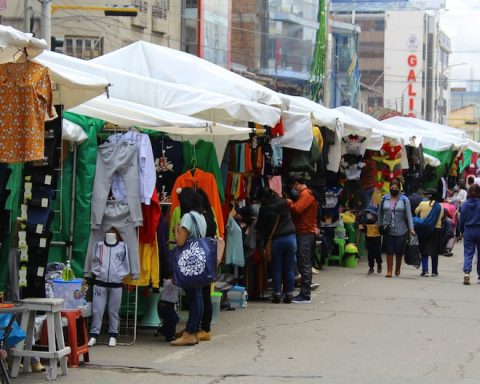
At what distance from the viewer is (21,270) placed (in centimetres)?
954

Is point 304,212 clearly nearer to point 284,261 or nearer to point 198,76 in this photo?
point 284,261

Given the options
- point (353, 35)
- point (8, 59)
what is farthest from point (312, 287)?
point (353, 35)

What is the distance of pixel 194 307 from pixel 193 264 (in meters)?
0.55

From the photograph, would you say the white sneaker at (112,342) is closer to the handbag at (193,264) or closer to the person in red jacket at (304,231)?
the handbag at (193,264)

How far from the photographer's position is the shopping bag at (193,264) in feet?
35.8

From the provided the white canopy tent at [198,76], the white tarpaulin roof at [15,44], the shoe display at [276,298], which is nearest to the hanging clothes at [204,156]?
the white canopy tent at [198,76]

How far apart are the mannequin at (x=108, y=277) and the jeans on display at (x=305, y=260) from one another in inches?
199

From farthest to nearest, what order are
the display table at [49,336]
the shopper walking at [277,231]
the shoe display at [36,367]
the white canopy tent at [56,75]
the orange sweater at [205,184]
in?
the shopper walking at [277,231] → the orange sweater at [205,184] → the shoe display at [36,367] → the display table at [49,336] → the white canopy tent at [56,75]

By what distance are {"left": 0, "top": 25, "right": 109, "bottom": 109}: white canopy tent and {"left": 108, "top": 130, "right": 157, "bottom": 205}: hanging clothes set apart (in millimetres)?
1374

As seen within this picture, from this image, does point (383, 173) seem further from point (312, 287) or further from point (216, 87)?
point (216, 87)

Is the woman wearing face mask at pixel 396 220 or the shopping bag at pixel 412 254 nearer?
the woman wearing face mask at pixel 396 220

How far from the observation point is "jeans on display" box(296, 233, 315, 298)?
15500 millimetres

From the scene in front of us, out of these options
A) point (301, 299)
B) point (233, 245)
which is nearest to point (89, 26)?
point (301, 299)

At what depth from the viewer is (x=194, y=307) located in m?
11.1
